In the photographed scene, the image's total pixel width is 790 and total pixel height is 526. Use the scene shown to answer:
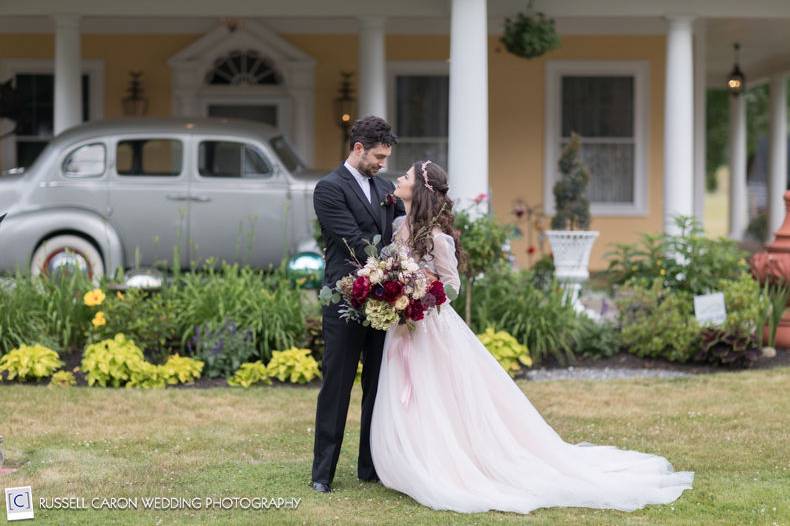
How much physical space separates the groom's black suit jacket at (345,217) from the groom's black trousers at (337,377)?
24 centimetres

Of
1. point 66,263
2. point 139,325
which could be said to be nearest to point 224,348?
point 139,325

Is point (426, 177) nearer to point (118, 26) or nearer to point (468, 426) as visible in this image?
point (468, 426)

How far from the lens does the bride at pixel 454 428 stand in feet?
20.2

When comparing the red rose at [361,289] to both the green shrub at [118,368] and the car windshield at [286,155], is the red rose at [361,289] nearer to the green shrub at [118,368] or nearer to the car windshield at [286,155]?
the green shrub at [118,368]

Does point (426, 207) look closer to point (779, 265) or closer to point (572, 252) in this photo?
point (779, 265)

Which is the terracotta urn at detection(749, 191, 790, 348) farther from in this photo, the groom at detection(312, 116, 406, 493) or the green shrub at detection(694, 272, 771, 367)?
the groom at detection(312, 116, 406, 493)

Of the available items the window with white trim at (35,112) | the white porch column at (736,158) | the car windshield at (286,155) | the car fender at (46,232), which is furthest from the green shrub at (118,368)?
the white porch column at (736,158)

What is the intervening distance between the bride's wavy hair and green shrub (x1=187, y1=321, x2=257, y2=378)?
12.0ft

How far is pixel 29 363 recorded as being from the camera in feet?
30.9

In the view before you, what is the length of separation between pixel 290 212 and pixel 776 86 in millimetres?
10657

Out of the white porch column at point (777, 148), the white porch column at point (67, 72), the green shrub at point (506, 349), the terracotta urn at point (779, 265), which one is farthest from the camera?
the white porch column at point (777, 148)

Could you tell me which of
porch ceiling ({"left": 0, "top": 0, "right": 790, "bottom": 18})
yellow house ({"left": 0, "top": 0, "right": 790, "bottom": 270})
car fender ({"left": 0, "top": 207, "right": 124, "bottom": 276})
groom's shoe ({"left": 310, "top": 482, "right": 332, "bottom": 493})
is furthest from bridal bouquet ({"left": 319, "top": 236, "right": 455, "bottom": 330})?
yellow house ({"left": 0, "top": 0, "right": 790, "bottom": 270})

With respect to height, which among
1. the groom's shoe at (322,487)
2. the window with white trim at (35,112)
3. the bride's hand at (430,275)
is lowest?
the groom's shoe at (322,487)

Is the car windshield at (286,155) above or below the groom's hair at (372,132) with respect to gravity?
above
